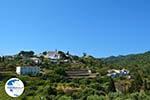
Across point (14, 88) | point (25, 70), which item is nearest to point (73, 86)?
point (25, 70)

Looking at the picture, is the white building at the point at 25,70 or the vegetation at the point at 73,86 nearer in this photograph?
the vegetation at the point at 73,86

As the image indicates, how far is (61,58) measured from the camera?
95.4 meters

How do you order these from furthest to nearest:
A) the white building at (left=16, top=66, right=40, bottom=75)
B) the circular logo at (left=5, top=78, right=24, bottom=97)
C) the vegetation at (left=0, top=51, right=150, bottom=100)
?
the white building at (left=16, top=66, right=40, bottom=75) → the vegetation at (left=0, top=51, right=150, bottom=100) → the circular logo at (left=5, top=78, right=24, bottom=97)

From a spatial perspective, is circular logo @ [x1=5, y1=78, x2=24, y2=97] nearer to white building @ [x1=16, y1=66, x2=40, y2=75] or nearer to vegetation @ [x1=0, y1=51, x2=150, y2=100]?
vegetation @ [x1=0, y1=51, x2=150, y2=100]

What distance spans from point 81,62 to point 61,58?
22.6ft

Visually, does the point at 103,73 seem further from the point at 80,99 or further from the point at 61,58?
the point at 80,99

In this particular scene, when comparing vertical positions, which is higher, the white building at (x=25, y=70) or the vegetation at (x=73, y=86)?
the white building at (x=25, y=70)

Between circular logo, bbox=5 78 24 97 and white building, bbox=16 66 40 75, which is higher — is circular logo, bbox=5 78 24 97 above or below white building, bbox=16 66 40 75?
below

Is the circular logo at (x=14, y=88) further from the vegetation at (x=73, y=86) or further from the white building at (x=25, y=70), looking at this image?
the white building at (x=25, y=70)

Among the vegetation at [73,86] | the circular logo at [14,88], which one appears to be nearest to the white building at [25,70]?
the vegetation at [73,86]

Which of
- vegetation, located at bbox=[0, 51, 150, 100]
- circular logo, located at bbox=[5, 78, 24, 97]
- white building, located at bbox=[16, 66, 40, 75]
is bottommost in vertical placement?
circular logo, located at bbox=[5, 78, 24, 97]

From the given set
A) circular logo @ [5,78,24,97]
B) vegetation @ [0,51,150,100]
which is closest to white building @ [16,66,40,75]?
vegetation @ [0,51,150,100]

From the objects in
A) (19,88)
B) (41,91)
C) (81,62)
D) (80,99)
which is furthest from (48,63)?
(19,88)

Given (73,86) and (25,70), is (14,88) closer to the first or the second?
(73,86)
